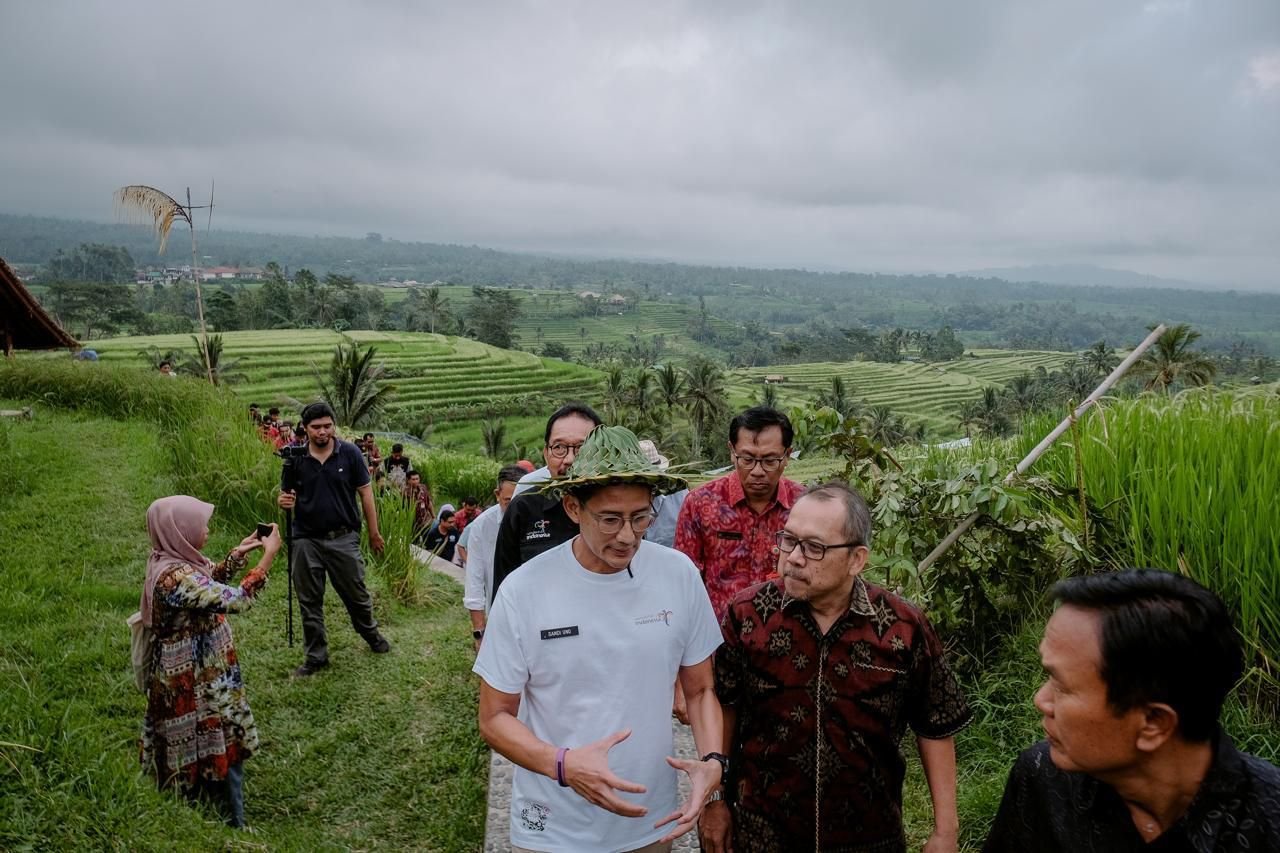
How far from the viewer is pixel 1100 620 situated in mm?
1428

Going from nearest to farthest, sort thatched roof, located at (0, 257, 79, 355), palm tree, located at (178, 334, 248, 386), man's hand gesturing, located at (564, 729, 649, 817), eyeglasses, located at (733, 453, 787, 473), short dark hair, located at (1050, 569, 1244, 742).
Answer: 1. short dark hair, located at (1050, 569, 1244, 742)
2. man's hand gesturing, located at (564, 729, 649, 817)
3. eyeglasses, located at (733, 453, 787, 473)
4. thatched roof, located at (0, 257, 79, 355)
5. palm tree, located at (178, 334, 248, 386)

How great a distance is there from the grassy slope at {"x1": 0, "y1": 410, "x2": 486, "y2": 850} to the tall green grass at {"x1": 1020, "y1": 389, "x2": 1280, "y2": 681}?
11.2 feet

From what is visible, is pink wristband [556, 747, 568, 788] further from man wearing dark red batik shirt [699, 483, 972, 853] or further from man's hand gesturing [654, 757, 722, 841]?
man wearing dark red batik shirt [699, 483, 972, 853]

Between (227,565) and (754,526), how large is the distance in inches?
95.5

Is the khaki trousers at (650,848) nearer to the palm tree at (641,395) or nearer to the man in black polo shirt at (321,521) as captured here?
the man in black polo shirt at (321,521)

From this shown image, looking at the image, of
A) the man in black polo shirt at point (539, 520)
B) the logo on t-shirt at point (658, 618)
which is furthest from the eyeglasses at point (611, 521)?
the man in black polo shirt at point (539, 520)

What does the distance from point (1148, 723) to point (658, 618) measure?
110 centimetres

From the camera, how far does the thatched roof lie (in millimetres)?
11672

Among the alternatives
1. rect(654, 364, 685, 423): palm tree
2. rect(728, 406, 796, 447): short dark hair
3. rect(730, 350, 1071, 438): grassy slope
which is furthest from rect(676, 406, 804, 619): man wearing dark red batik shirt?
rect(730, 350, 1071, 438): grassy slope

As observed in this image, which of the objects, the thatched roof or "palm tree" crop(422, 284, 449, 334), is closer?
the thatched roof

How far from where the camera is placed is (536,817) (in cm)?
212

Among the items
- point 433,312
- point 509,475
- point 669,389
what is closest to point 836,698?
point 509,475

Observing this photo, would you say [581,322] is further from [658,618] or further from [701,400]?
[658,618]

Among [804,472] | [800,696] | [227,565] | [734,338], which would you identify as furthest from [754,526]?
[734,338]
